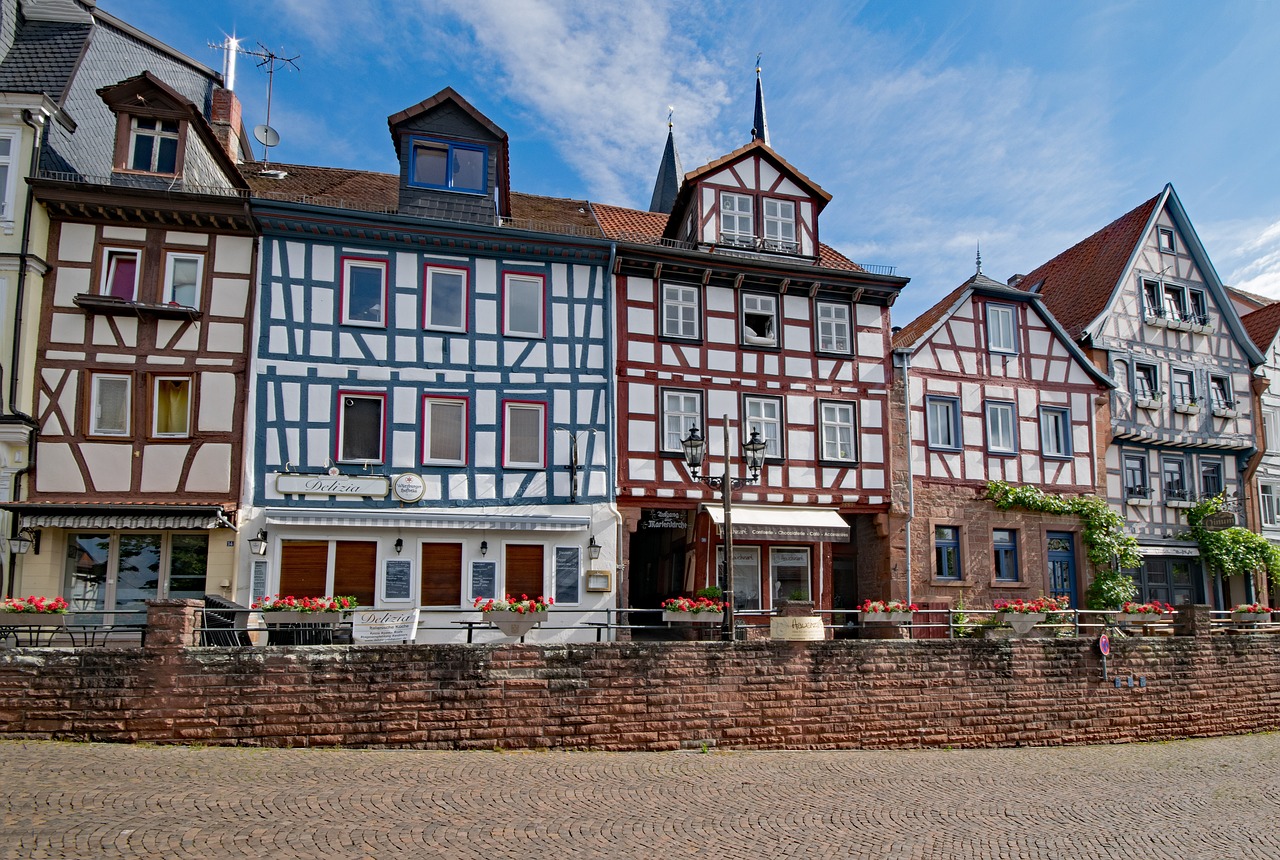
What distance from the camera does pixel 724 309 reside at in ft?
76.7

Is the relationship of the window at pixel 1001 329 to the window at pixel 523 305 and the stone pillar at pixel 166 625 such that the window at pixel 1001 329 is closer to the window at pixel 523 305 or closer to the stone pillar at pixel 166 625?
the window at pixel 523 305

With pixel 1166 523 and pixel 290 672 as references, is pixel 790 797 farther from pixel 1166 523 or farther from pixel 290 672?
pixel 1166 523

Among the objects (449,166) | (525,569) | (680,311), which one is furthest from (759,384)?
(449,166)

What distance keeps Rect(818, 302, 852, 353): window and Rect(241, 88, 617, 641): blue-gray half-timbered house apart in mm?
5427

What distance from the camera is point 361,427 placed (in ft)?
67.2

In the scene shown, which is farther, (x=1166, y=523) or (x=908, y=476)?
(x=1166, y=523)

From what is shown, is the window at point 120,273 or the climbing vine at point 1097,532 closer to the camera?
the window at point 120,273

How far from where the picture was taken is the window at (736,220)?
2380cm

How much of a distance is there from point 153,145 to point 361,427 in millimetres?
6946

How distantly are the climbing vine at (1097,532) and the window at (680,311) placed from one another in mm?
8472

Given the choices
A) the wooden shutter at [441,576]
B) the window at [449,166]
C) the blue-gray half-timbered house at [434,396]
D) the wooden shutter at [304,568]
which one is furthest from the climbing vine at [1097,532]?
the wooden shutter at [304,568]

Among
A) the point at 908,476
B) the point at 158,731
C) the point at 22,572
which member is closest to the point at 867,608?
the point at 908,476

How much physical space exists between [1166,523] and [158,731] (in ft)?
83.4

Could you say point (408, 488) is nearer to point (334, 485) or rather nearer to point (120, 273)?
point (334, 485)
